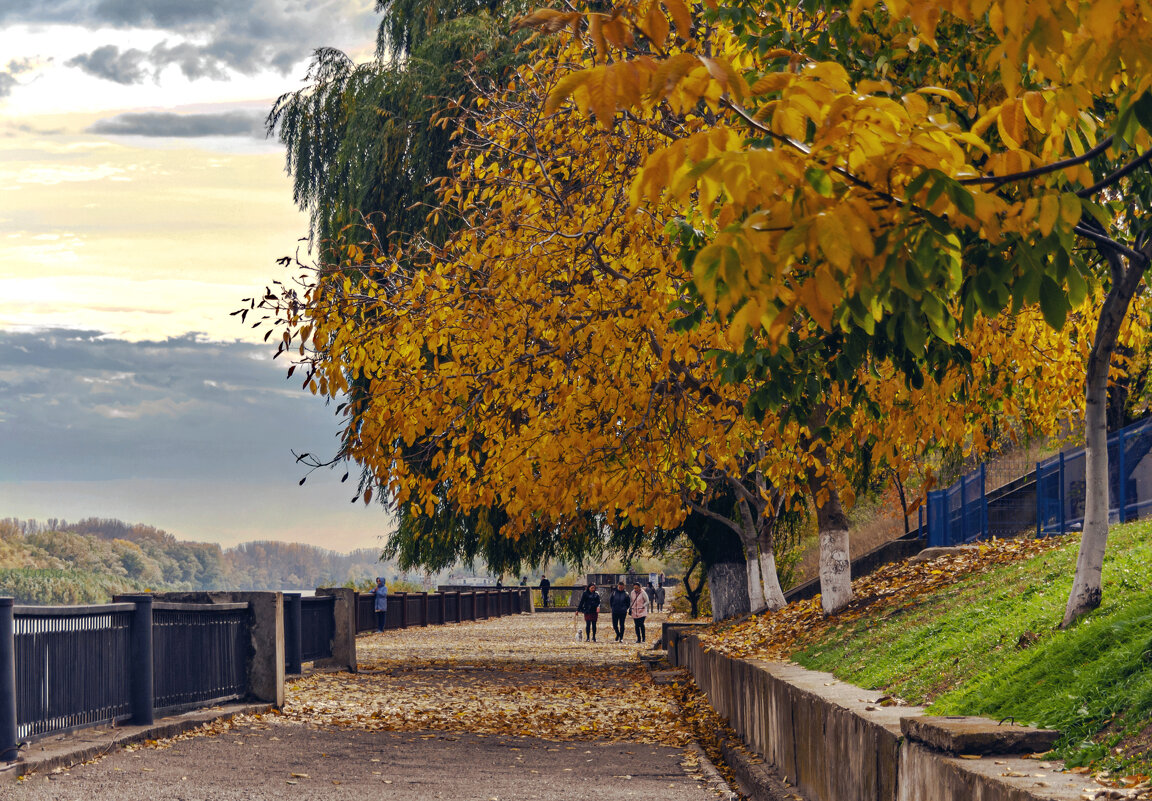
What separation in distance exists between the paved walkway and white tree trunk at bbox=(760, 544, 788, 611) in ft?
7.86

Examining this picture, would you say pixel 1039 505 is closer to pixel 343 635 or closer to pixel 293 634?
pixel 343 635

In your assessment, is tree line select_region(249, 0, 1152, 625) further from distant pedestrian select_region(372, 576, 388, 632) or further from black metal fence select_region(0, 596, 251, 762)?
distant pedestrian select_region(372, 576, 388, 632)

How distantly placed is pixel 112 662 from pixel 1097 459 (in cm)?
903

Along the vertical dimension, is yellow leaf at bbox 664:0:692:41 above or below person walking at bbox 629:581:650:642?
above

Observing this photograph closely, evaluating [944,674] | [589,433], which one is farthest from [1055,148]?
[589,433]

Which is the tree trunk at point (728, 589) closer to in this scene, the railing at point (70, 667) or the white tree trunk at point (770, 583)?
the white tree trunk at point (770, 583)

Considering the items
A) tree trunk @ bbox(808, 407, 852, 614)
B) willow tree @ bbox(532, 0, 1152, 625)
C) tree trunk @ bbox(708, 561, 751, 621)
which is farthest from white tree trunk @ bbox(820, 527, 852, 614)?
willow tree @ bbox(532, 0, 1152, 625)

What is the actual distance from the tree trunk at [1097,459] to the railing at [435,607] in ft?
95.5

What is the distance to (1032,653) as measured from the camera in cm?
767

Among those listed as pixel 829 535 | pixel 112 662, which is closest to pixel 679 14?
pixel 112 662

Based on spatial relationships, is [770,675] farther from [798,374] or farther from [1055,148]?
[1055,148]

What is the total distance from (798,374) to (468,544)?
1701 cm

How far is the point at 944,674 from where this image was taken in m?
8.65

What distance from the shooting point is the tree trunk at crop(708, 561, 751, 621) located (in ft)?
82.1
